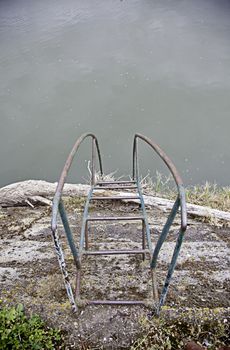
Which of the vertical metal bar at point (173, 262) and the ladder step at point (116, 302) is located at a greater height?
the vertical metal bar at point (173, 262)

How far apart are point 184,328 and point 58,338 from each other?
1.32 ft

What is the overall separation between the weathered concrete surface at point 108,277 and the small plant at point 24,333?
4cm

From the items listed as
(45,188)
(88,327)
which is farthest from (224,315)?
(45,188)

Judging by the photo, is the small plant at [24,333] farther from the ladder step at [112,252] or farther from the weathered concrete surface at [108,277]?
the ladder step at [112,252]

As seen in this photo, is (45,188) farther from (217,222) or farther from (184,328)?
(184,328)

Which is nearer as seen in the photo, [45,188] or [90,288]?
[90,288]

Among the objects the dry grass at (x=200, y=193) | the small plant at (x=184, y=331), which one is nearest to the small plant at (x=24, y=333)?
the small plant at (x=184, y=331)

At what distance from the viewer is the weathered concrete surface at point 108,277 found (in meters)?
1.04

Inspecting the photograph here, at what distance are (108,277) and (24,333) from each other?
365 mm

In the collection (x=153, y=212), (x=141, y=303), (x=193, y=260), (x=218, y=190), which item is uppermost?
(x=141, y=303)

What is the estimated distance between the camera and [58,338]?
3.29ft

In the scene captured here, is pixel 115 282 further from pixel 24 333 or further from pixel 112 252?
pixel 24 333

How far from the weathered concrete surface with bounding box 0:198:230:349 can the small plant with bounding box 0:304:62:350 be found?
0.13 ft

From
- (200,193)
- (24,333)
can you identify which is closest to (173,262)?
(24,333)
